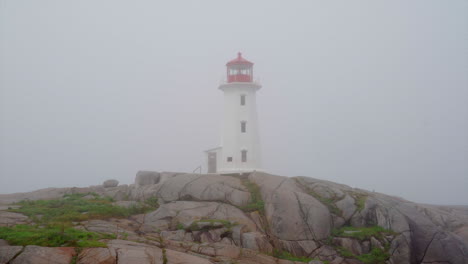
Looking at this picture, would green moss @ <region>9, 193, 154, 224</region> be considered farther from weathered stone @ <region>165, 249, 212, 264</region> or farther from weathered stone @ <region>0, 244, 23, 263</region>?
weathered stone @ <region>165, 249, 212, 264</region>

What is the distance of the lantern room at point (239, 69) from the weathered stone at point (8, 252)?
24.6 m

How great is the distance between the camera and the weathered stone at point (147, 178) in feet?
115

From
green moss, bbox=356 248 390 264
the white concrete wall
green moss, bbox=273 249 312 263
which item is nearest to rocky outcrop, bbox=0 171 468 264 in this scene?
green moss, bbox=356 248 390 264

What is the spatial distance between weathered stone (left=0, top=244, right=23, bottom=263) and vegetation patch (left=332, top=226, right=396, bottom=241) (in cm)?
1868

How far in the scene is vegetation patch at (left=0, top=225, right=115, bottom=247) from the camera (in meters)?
18.7

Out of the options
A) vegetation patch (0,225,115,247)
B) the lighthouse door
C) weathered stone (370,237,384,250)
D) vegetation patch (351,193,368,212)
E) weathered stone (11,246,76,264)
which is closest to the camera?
weathered stone (11,246,76,264)

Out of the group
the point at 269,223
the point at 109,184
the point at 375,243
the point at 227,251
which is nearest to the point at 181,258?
the point at 227,251

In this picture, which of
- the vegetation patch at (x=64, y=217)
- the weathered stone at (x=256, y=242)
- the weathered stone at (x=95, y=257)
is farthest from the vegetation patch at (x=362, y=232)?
the weathered stone at (x=95, y=257)

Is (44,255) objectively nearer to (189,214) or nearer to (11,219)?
(11,219)

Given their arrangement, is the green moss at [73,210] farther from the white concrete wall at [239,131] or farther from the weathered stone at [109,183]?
the white concrete wall at [239,131]

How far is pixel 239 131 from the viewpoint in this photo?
3806 centimetres

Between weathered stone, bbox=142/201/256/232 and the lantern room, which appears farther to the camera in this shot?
the lantern room

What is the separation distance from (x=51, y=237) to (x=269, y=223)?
13942mm

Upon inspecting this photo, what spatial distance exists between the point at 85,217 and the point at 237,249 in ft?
30.7
